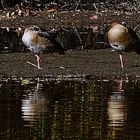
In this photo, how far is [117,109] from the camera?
33.7ft

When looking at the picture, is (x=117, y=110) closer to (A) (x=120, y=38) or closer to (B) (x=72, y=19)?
(A) (x=120, y=38)

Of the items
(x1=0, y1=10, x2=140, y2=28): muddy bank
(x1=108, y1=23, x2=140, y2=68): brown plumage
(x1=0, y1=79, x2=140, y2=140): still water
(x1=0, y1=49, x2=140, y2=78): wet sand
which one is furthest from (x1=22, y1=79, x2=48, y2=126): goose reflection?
(x1=0, y1=10, x2=140, y2=28): muddy bank

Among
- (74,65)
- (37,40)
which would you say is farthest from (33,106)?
(74,65)

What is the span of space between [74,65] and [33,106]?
6.23 metres

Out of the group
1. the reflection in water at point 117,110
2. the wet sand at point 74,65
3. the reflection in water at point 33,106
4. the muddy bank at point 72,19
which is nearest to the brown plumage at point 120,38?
the wet sand at point 74,65

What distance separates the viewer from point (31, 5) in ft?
126

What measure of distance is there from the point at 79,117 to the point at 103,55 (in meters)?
9.36

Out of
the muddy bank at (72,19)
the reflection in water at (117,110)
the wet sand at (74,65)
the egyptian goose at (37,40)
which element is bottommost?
the reflection in water at (117,110)

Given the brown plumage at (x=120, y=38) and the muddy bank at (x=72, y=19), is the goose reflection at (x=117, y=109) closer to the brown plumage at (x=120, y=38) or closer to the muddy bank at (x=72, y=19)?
the brown plumage at (x=120, y=38)

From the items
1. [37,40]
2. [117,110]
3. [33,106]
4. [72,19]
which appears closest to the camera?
[117,110]

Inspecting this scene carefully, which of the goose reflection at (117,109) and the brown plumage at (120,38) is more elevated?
the brown plumage at (120,38)

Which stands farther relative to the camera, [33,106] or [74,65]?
[74,65]

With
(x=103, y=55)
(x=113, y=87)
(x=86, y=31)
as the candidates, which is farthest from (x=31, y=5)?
(x=113, y=87)

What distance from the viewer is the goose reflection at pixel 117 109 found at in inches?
369
